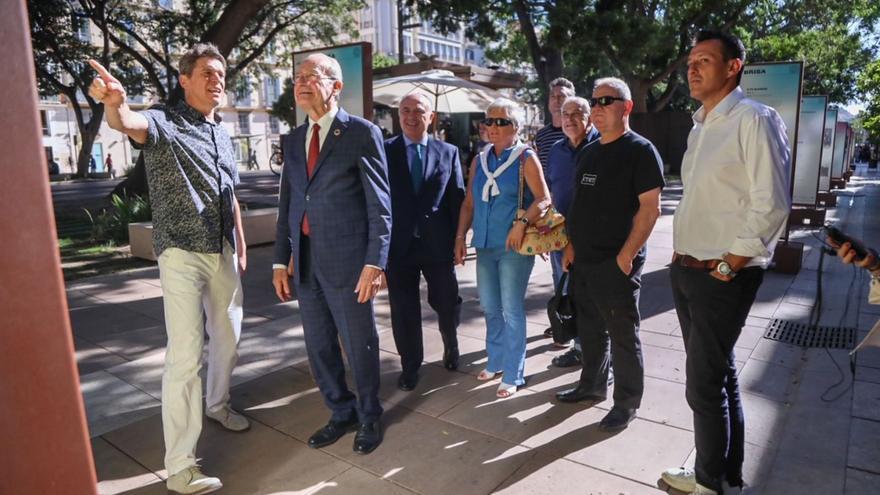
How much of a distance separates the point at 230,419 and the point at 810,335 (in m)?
4.59

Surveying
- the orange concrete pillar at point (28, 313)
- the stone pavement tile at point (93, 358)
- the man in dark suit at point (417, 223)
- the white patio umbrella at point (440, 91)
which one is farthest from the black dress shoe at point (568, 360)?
the white patio umbrella at point (440, 91)

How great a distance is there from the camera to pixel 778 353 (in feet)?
15.5

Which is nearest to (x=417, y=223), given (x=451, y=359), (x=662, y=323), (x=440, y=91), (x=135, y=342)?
(x=451, y=359)

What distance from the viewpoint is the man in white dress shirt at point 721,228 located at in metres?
2.35

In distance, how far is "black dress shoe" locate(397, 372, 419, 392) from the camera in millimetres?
4199

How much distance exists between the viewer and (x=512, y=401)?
395cm

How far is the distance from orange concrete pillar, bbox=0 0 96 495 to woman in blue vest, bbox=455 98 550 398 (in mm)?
3065

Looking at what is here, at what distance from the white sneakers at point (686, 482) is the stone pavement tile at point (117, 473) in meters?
2.43

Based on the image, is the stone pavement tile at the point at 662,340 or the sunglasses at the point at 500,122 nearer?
the sunglasses at the point at 500,122

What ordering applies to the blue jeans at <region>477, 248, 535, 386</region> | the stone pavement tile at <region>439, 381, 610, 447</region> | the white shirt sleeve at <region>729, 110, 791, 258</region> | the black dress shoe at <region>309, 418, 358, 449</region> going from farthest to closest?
the blue jeans at <region>477, 248, 535, 386</region> < the stone pavement tile at <region>439, 381, 610, 447</region> < the black dress shoe at <region>309, 418, 358, 449</region> < the white shirt sleeve at <region>729, 110, 791, 258</region>

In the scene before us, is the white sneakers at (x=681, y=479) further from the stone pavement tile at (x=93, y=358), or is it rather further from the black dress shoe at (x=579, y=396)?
the stone pavement tile at (x=93, y=358)

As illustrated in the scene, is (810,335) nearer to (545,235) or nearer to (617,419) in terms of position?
(617,419)

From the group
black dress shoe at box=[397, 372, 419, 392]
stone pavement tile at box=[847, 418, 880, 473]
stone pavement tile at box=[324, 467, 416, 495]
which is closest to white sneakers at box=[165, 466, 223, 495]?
stone pavement tile at box=[324, 467, 416, 495]

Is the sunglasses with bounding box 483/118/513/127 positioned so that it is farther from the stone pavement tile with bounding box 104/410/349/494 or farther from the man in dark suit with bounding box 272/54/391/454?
the stone pavement tile with bounding box 104/410/349/494
